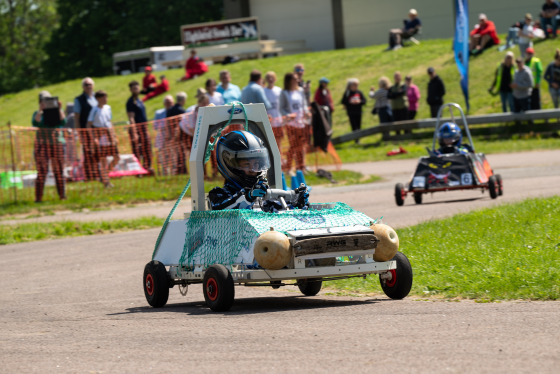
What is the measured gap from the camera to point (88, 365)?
6570mm

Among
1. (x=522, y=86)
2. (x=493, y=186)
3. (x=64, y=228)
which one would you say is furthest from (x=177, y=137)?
(x=522, y=86)

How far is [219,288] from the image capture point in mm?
8602

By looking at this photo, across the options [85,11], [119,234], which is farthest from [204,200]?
[85,11]

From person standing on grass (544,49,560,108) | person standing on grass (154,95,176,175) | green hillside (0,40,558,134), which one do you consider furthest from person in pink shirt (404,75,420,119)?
person standing on grass (154,95,176,175)

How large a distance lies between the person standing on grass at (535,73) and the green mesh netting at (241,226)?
22.3 meters

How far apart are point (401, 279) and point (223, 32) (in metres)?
40.3

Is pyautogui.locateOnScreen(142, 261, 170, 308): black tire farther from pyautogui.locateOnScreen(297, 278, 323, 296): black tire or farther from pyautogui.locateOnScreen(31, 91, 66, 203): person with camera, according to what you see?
pyautogui.locateOnScreen(31, 91, 66, 203): person with camera

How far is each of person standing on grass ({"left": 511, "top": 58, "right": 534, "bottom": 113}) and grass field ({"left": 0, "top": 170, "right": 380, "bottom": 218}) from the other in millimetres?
7694

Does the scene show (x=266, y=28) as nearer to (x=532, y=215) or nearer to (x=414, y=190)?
(x=414, y=190)

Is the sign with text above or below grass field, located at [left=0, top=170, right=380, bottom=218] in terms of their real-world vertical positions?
above

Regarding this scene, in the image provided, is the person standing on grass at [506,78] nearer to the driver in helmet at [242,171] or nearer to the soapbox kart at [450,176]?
the soapbox kart at [450,176]

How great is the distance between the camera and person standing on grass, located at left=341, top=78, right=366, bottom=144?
107ft

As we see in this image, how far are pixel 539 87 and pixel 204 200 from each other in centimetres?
2284

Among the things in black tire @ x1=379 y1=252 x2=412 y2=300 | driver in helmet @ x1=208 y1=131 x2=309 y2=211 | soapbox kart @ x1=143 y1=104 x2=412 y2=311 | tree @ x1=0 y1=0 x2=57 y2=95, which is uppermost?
driver in helmet @ x1=208 y1=131 x2=309 y2=211
